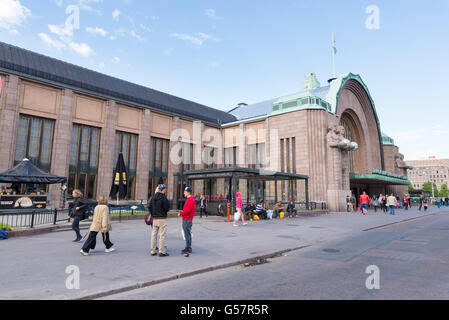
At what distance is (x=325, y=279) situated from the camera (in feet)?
18.5

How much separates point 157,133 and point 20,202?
17.3 meters

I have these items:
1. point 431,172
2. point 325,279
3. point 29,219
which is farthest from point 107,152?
point 431,172

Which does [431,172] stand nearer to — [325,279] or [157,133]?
[157,133]

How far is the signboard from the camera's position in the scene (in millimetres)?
16969

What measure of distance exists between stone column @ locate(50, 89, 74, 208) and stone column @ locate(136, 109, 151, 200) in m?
7.39

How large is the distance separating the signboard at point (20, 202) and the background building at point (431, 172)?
163m

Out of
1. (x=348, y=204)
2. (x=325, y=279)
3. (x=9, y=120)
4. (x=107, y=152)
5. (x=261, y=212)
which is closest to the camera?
(x=325, y=279)

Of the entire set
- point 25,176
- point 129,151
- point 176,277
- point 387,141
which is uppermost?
point 387,141

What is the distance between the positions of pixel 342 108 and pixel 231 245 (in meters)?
35.7

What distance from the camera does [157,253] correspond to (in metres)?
7.98

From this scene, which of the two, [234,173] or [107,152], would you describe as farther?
[107,152]

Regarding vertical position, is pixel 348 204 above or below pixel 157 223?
below

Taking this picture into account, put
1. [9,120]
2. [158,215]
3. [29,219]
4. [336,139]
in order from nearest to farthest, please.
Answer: [158,215], [29,219], [9,120], [336,139]
